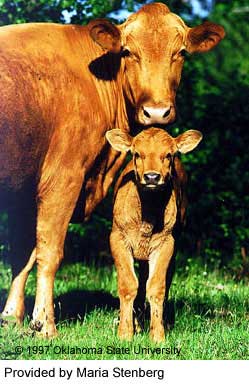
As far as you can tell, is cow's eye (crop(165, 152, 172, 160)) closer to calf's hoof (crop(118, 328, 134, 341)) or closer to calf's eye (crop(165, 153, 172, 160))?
calf's eye (crop(165, 153, 172, 160))

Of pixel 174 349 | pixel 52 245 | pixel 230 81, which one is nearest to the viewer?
pixel 174 349

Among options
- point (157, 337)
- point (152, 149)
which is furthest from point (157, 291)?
point (152, 149)

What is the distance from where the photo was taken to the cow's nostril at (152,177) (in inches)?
289

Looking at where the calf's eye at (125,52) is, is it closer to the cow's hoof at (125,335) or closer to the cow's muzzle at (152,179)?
the cow's muzzle at (152,179)

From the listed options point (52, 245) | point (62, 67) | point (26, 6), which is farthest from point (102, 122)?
point (26, 6)

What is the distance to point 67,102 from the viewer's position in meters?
8.12

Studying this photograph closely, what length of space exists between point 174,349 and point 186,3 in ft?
20.9

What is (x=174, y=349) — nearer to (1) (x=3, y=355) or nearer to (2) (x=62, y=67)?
(1) (x=3, y=355)

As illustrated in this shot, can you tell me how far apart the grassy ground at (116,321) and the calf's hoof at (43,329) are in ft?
0.23

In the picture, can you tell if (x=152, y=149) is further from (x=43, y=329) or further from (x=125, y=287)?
(x=43, y=329)

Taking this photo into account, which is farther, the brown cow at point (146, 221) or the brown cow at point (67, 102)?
the brown cow at point (67, 102)

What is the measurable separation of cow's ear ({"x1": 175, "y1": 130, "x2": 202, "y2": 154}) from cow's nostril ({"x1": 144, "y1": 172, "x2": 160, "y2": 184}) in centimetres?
61

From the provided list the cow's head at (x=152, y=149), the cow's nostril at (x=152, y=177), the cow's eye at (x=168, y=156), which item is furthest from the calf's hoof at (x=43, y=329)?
the cow's eye at (x=168, y=156)
